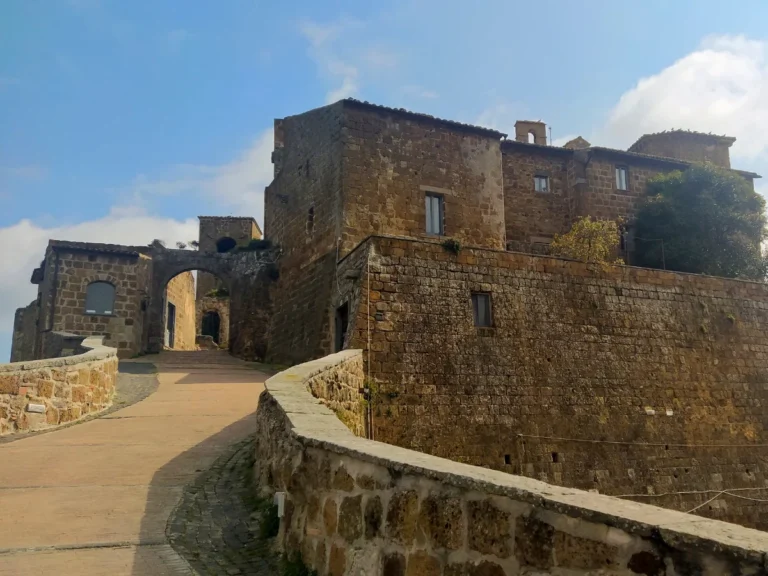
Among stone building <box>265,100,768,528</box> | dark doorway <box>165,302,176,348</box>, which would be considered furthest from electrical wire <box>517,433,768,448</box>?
dark doorway <box>165,302,176,348</box>

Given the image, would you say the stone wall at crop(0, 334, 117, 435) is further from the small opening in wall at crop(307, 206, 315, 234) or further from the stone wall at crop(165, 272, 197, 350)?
the stone wall at crop(165, 272, 197, 350)

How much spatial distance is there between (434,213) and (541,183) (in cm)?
606

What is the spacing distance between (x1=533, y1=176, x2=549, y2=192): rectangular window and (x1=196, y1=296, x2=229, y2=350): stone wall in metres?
23.2

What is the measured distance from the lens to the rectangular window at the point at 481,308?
580 inches

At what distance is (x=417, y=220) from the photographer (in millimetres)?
21109

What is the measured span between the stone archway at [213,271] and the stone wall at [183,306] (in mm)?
→ 2226

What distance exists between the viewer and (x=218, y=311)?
41.8m

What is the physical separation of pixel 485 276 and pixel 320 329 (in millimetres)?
6470

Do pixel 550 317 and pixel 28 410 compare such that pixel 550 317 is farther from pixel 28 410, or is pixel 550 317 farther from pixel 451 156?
pixel 28 410

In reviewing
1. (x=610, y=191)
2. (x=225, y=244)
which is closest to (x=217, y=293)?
(x=225, y=244)

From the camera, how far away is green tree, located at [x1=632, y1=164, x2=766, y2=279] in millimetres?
24188

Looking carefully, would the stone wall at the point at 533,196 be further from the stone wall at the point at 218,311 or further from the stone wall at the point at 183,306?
the stone wall at the point at 218,311

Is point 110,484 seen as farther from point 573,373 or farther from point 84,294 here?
point 84,294

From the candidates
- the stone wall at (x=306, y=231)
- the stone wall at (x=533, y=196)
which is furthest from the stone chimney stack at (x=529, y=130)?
the stone wall at (x=306, y=231)
